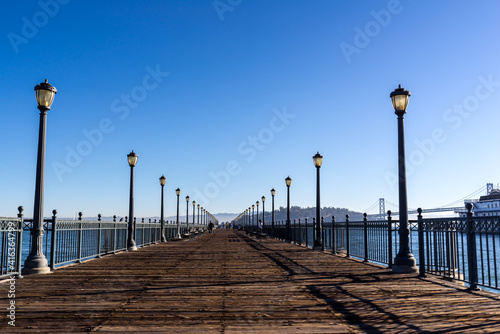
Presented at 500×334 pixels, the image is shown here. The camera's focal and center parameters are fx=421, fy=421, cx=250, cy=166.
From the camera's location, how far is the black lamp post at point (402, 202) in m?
10.4

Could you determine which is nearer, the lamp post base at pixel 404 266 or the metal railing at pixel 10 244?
the metal railing at pixel 10 244

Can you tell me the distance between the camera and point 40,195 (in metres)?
10.6

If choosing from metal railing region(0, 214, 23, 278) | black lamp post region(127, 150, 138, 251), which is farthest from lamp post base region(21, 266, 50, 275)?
black lamp post region(127, 150, 138, 251)

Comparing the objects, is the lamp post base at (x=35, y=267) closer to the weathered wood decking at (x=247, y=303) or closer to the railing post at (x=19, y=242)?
the weathered wood decking at (x=247, y=303)

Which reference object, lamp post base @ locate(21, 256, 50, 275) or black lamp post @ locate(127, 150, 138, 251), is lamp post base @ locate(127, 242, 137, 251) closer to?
black lamp post @ locate(127, 150, 138, 251)

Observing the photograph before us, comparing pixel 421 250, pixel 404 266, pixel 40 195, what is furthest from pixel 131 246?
pixel 421 250

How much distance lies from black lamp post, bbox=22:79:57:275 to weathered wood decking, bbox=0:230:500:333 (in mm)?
575

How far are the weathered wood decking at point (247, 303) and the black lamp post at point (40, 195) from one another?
0.57 meters

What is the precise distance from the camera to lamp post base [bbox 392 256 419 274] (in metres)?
10.2

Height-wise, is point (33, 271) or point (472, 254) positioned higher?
point (472, 254)

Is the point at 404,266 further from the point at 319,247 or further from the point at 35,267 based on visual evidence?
the point at 35,267

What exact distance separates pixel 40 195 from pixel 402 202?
916cm

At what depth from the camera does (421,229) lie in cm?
992

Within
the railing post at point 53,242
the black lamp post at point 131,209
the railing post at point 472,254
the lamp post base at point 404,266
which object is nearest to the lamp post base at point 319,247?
the lamp post base at point 404,266
